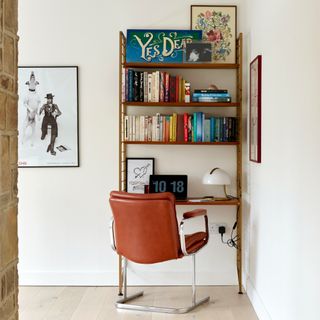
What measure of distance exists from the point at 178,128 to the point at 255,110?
0.72 meters

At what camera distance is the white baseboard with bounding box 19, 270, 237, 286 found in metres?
3.98

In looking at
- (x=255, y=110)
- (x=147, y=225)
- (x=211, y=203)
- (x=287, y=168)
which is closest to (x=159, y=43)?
(x=255, y=110)

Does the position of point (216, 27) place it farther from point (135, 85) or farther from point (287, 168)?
point (287, 168)

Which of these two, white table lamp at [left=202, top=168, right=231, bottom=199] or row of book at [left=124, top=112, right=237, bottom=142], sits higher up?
row of book at [left=124, top=112, right=237, bottom=142]

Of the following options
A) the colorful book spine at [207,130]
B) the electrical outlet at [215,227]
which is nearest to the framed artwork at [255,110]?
the colorful book spine at [207,130]

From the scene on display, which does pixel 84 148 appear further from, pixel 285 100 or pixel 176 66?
pixel 285 100

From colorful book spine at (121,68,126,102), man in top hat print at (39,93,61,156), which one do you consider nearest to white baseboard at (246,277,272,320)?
colorful book spine at (121,68,126,102)

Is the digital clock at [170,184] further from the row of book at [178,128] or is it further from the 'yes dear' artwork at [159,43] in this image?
the 'yes dear' artwork at [159,43]

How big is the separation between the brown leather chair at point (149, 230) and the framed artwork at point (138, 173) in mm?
657

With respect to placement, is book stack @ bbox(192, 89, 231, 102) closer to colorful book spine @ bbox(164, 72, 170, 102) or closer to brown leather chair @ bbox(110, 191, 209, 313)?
colorful book spine @ bbox(164, 72, 170, 102)

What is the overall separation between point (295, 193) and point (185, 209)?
1.80m

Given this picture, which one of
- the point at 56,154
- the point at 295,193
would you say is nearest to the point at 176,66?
the point at 56,154

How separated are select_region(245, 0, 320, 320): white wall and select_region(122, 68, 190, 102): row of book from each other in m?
0.69

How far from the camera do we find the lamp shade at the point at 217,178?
3.65 m
